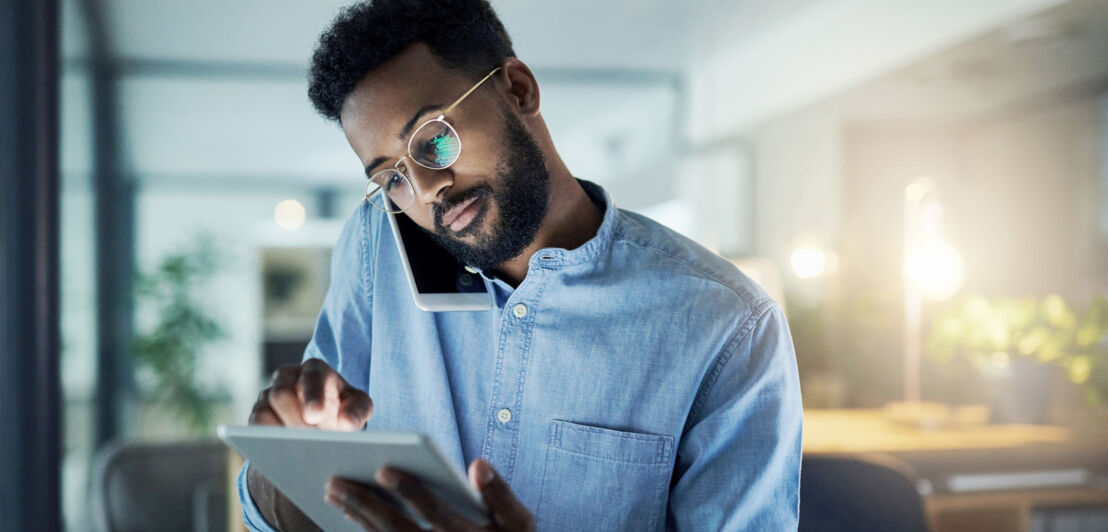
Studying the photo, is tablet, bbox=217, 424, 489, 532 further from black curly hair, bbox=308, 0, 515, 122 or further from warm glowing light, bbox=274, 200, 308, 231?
warm glowing light, bbox=274, 200, 308, 231

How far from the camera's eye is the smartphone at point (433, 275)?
109 centimetres

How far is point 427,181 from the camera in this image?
1.01 meters

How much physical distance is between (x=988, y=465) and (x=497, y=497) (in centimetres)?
251

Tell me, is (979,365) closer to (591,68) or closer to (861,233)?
(861,233)

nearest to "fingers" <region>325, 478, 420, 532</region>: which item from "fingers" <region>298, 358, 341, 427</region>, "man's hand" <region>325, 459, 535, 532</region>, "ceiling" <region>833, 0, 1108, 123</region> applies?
"man's hand" <region>325, 459, 535, 532</region>

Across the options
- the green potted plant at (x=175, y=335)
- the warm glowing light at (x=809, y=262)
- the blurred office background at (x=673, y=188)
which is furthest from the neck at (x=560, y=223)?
the warm glowing light at (x=809, y=262)

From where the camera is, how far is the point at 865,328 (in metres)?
3.58

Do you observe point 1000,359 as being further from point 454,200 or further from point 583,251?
point 454,200

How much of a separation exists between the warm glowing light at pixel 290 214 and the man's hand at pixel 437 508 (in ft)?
6.53

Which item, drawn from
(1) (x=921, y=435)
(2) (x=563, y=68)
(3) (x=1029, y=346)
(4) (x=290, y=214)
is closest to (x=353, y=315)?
(4) (x=290, y=214)

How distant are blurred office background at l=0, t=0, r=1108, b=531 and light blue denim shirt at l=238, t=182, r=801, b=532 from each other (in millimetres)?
1111

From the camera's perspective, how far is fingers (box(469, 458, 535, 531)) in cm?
75

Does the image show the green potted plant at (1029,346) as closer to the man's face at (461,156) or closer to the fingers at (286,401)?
the man's face at (461,156)

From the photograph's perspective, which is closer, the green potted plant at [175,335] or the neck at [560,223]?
the neck at [560,223]
